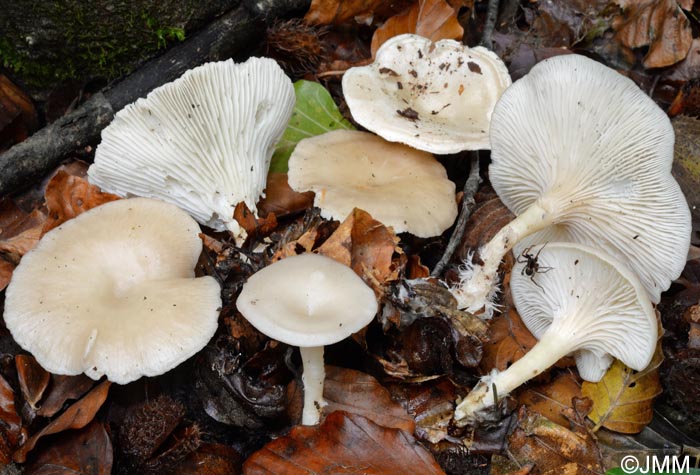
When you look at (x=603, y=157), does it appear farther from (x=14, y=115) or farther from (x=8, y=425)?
(x=14, y=115)

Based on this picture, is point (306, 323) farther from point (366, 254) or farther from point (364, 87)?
point (364, 87)

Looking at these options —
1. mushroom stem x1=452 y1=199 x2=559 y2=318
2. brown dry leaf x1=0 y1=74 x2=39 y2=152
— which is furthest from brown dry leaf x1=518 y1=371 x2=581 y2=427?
brown dry leaf x1=0 y1=74 x2=39 y2=152

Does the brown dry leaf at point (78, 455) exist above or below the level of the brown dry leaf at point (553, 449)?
above

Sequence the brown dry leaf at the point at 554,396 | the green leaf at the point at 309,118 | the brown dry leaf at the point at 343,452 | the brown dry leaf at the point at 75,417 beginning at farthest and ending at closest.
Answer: the green leaf at the point at 309,118 < the brown dry leaf at the point at 554,396 < the brown dry leaf at the point at 75,417 < the brown dry leaf at the point at 343,452

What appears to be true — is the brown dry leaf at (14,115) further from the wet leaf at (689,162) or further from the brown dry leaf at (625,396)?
the wet leaf at (689,162)

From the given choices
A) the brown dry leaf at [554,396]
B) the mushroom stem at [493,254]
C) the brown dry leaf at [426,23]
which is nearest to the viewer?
the brown dry leaf at [554,396]

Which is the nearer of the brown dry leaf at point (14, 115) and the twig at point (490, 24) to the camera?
the brown dry leaf at point (14, 115)

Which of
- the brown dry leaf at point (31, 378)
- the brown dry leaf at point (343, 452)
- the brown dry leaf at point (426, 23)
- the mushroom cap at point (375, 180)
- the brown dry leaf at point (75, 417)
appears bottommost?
the brown dry leaf at point (343, 452)

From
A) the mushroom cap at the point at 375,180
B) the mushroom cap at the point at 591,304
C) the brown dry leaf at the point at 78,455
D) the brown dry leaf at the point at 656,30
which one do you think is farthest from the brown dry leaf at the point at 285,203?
the brown dry leaf at the point at 656,30
